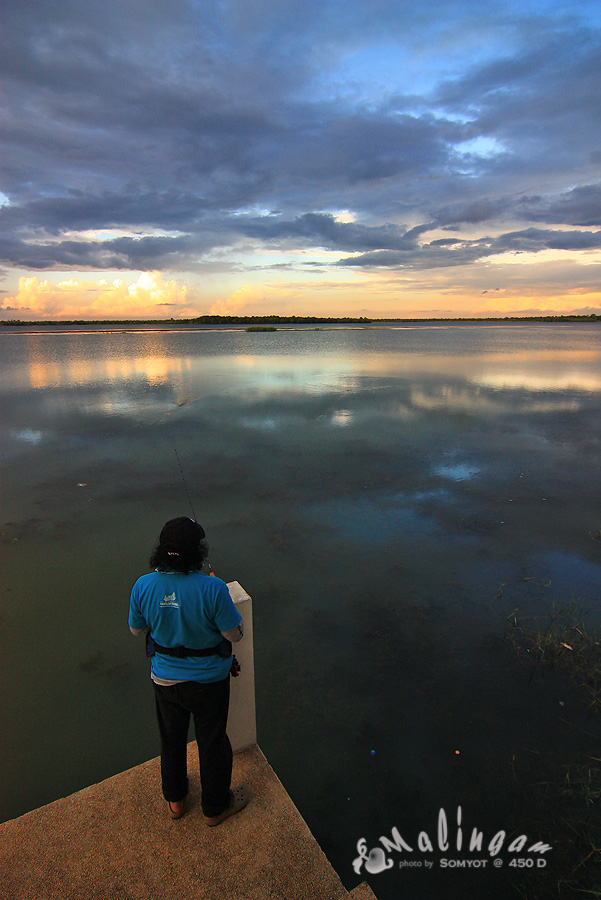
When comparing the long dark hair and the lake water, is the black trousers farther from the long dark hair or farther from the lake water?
the lake water

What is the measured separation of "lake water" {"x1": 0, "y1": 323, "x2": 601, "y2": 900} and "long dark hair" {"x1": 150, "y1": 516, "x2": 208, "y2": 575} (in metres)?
2.28

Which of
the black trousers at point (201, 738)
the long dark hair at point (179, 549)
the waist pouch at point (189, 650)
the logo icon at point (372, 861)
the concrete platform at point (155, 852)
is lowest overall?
the logo icon at point (372, 861)

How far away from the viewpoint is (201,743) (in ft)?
9.50

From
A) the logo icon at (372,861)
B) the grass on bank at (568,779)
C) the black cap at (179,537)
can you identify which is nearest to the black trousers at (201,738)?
the black cap at (179,537)

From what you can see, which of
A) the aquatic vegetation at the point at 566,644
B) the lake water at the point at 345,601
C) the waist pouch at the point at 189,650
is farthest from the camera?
the aquatic vegetation at the point at 566,644

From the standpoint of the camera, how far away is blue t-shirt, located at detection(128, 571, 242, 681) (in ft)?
8.57

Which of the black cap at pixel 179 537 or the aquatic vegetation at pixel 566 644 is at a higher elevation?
the black cap at pixel 179 537

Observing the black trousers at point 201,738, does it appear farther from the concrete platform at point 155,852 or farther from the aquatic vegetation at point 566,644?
the aquatic vegetation at point 566,644

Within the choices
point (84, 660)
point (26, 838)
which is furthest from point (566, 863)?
point (84, 660)

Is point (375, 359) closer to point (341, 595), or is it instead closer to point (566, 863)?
point (341, 595)

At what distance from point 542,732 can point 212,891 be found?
2.93 m

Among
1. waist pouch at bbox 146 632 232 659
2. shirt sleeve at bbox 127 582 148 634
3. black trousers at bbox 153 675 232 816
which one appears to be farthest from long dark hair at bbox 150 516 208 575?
black trousers at bbox 153 675 232 816

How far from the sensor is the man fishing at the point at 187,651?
2607 mm

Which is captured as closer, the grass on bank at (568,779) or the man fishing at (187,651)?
the man fishing at (187,651)
